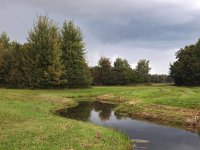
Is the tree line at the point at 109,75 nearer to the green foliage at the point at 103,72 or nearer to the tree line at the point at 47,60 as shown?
the green foliage at the point at 103,72

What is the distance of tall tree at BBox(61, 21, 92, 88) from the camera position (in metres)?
106

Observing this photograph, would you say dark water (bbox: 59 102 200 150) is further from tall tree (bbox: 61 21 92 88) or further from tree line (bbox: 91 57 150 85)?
tree line (bbox: 91 57 150 85)

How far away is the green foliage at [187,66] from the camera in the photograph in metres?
119

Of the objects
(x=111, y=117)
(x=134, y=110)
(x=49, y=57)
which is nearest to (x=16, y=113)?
(x=111, y=117)

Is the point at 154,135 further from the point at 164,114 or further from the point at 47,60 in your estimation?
the point at 47,60

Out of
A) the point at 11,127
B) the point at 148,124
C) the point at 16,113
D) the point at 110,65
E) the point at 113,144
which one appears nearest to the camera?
the point at 113,144

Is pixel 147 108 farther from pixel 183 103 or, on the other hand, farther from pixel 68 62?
pixel 68 62

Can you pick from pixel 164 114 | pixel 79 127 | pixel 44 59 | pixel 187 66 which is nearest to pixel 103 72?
pixel 187 66

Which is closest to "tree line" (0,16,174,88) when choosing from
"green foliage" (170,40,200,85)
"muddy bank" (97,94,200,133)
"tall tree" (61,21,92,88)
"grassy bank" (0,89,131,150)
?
"tall tree" (61,21,92,88)

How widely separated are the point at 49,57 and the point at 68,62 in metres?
9.41

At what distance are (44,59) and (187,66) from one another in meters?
49.5

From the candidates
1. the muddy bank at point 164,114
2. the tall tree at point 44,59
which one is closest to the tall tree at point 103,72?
the tall tree at point 44,59

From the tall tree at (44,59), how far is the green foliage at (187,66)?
4479 cm

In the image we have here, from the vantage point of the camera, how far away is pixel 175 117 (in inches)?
1850
